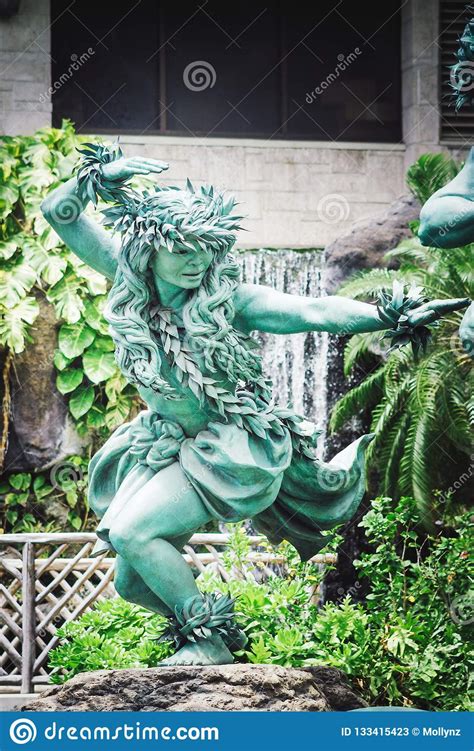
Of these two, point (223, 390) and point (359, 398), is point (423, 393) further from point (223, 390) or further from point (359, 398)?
point (223, 390)

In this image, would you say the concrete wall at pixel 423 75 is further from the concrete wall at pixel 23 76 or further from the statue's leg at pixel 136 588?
the statue's leg at pixel 136 588

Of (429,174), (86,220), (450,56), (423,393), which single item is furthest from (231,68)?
(86,220)

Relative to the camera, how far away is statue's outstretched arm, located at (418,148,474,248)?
546 centimetres

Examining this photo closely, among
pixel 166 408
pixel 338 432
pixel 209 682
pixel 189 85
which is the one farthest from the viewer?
pixel 189 85

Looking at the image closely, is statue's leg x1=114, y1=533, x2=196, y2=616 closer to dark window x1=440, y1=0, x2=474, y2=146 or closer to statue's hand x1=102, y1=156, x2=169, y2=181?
statue's hand x1=102, y1=156, x2=169, y2=181

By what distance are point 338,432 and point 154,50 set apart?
15.4ft

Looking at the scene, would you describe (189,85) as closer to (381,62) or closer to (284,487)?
(381,62)

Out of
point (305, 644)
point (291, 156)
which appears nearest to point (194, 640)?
point (305, 644)

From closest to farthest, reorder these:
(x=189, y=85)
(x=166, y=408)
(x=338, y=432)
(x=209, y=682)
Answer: (x=209, y=682) < (x=166, y=408) < (x=338, y=432) < (x=189, y=85)

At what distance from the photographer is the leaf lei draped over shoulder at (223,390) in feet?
19.0

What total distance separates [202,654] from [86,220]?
190 cm

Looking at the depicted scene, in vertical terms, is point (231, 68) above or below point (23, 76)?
above

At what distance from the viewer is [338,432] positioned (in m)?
12.3

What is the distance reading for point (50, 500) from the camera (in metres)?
12.7
